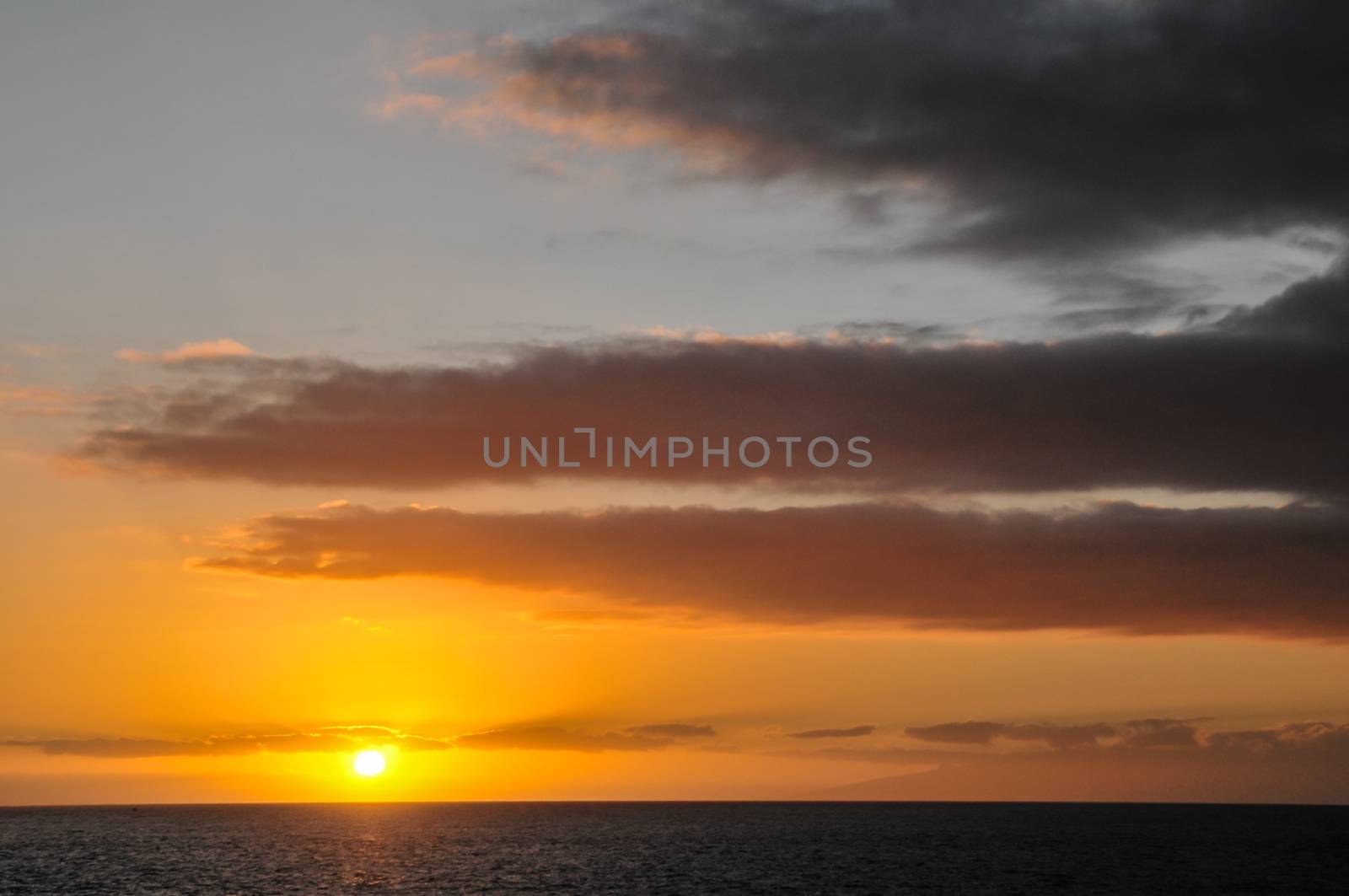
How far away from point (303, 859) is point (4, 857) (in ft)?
176

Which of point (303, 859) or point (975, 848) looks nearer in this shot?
point (303, 859)

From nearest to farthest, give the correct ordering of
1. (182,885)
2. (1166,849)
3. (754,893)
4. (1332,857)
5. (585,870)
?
(754,893) → (182,885) → (585,870) → (1332,857) → (1166,849)

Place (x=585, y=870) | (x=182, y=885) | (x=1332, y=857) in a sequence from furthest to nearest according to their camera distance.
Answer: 1. (x=1332, y=857)
2. (x=585, y=870)
3. (x=182, y=885)

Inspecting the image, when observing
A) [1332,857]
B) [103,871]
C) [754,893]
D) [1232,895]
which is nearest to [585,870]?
[754,893]

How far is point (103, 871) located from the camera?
153 m

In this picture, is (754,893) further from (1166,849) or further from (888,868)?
(1166,849)

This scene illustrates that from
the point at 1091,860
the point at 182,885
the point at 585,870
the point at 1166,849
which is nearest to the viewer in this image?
the point at 182,885

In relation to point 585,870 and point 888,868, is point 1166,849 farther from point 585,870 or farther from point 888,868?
point 585,870

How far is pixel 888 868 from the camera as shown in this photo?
503 feet

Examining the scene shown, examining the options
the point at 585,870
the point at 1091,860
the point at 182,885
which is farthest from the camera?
the point at 1091,860

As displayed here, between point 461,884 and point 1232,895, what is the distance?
79.4m

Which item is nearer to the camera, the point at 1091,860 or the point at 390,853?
the point at 1091,860

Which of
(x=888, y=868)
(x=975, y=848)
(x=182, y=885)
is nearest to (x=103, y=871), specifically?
(x=182, y=885)

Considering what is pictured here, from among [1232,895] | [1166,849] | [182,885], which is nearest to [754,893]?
[1232,895]
